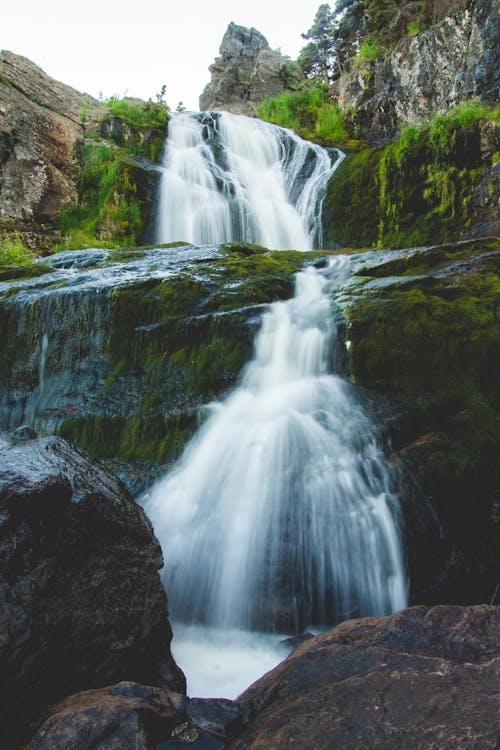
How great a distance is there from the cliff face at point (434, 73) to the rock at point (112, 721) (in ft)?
35.4

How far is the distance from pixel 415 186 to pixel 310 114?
9.43m

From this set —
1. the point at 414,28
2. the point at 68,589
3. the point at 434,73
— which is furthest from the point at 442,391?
the point at 414,28

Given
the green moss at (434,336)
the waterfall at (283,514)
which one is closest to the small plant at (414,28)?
the green moss at (434,336)

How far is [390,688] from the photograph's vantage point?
145 centimetres

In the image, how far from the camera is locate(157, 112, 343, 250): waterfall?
9.95 metres

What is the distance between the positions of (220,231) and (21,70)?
8.20m

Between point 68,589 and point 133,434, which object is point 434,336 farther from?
point 68,589

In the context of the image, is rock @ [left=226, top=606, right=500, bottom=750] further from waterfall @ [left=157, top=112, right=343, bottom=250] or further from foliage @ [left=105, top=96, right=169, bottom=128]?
foliage @ [left=105, top=96, right=169, bottom=128]

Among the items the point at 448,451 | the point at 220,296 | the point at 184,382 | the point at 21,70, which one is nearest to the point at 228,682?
the point at 448,451

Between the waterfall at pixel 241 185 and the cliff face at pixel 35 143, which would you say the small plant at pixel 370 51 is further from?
the cliff face at pixel 35 143

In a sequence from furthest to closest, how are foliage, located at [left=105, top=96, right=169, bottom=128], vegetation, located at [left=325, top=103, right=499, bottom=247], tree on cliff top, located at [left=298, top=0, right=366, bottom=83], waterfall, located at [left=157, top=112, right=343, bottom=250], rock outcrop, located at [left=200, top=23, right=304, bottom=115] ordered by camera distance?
rock outcrop, located at [left=200, top=23, right=304, bottom=115]
tree on cliff top, located at [left=298, top=0, right=366, bottom=83]
foliage, located at [left=105, top=96, right=169, bottom=128]
waterfall, located at [left=157, top=112, right=343, bottom=250]
vegetation, located at [left=325, top=103, right=499, bottom=247]

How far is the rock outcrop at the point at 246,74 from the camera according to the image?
848 inches

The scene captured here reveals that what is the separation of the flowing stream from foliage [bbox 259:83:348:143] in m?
12.3

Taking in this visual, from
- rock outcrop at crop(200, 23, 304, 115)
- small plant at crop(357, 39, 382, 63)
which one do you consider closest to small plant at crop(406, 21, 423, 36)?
small plant at crop(357, 39, 382, 63)
